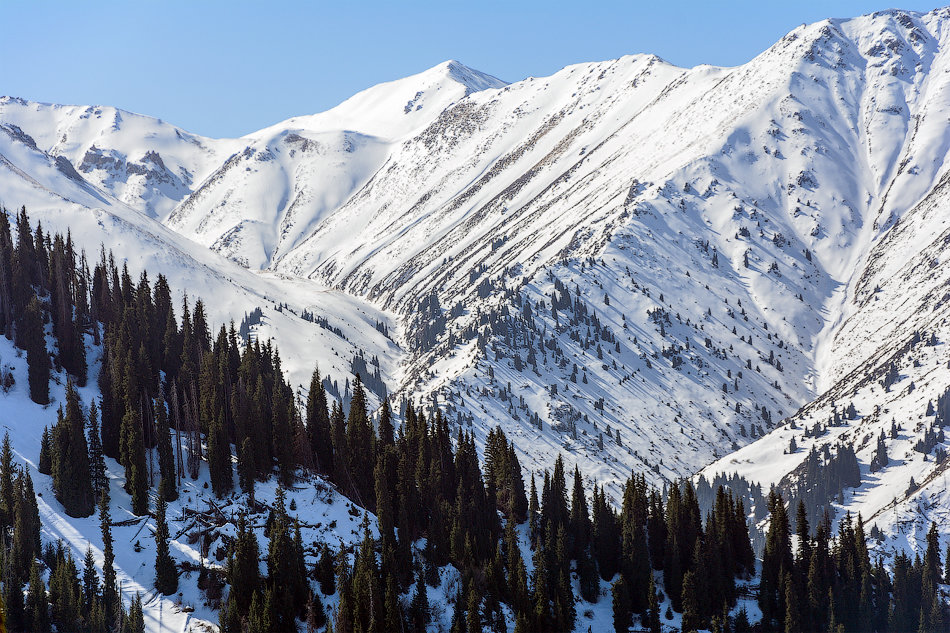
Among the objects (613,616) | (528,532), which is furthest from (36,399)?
(613,616)

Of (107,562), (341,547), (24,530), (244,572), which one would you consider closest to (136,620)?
(107,562)

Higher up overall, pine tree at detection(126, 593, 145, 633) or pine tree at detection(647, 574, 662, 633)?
pine tree at detection(647, 574, 662, 633)

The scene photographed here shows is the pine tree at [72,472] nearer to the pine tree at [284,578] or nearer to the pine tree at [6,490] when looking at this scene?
the pine tree at [6,490]

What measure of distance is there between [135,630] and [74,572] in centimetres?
1215

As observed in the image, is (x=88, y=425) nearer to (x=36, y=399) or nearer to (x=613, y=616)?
(x=36, y=399)

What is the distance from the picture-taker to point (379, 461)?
→ 6176 inches

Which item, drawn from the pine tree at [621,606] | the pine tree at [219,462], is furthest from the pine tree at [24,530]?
the pine tree at [621,606]

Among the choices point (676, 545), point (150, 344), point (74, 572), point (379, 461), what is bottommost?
point (74, 572)

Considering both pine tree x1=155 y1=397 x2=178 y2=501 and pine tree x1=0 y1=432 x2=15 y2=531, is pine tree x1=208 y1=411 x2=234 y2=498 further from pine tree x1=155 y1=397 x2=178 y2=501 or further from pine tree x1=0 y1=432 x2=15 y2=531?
pine tree x1=0 y1=432 x2=15 y2=531

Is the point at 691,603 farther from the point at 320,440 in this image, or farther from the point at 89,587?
the point at 89,587

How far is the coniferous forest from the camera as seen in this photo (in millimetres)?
121312

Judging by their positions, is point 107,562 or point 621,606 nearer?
point 107,562

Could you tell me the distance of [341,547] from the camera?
131875 mm

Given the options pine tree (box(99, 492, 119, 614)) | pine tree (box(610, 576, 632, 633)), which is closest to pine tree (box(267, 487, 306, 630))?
pine tree (box(99, 492, 119, 614))
